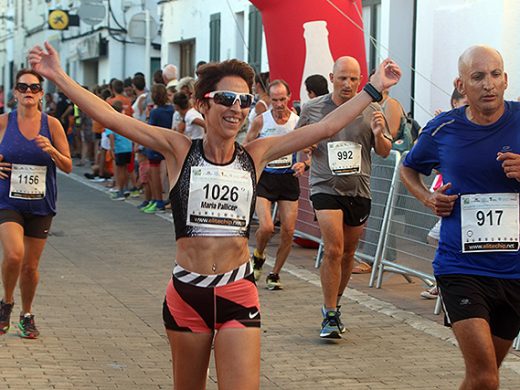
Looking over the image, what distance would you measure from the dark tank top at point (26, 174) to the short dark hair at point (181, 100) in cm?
799

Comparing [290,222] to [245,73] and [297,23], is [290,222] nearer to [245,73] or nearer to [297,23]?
[297,23]

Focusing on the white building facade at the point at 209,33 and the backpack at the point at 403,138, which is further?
the white building facade at the point at 209,33

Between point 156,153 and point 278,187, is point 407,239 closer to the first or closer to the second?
point 278,187

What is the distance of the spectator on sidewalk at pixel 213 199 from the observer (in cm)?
517

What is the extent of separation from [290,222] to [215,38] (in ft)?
58.2

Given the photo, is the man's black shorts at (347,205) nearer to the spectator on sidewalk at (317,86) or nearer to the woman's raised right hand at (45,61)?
the spectator on sidewalk at (317,86)

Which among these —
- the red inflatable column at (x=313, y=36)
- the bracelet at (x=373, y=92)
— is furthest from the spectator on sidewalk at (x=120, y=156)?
the bracelet at (x=373, y=92)

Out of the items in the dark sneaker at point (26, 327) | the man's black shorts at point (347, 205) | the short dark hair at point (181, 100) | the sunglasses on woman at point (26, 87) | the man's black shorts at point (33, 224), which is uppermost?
the sunglasses on woman at point (26, 87)

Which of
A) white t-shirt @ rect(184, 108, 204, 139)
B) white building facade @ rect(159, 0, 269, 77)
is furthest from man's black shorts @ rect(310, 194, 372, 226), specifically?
white building facade @ rect(159, 0, 269, 77)

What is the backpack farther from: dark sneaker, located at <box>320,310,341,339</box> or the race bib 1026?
the race bib 1026

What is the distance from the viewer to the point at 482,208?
566cm

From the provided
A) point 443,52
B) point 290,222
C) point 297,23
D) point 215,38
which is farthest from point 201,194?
point 215,38

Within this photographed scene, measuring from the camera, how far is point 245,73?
547 cm

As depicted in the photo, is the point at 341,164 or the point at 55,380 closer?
the point at 55,380
